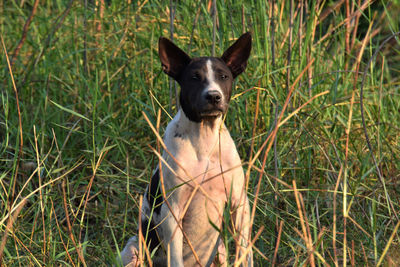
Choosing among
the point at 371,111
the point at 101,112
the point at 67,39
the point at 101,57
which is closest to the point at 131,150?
the point at 101,112

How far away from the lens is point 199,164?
3445mm

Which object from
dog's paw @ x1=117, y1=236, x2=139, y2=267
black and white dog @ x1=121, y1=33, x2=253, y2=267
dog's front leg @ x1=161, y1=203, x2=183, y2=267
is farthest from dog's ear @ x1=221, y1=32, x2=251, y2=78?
dog's paw @ x1=117, y1=236, x2=139, y2=267

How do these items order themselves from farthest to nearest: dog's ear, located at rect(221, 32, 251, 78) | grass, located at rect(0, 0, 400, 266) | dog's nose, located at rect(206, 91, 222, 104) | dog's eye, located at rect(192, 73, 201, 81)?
grass, located at rect(0, 0, 400, 266)
dog's ear, located at rect(221, 32, 251, 78)
dog's eye, located at rect(192, 73, 201, 81)
dog's nose, located at rect(206, 91, 222, 104)

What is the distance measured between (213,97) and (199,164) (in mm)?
396

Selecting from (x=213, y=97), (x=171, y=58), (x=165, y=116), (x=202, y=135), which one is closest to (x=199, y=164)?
(x=202, y=135)

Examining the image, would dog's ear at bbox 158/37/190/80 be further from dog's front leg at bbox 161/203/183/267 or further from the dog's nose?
dog's front leg at bbox 161/203/183/267

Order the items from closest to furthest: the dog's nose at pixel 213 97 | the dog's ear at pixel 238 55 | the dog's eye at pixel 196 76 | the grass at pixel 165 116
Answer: the dog's nose at pixel 213 97
the dog's eye at pixel 196 76
the dog's ear at pixel 238 55
the grass at pixel 165 116

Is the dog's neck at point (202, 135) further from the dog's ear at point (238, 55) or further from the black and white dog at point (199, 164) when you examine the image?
the dog's ear at point (238, 55)

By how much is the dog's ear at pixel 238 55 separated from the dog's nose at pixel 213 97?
0.40 metres

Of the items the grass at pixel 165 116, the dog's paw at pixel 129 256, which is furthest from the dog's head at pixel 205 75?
the dog's paw at pixel 129 256

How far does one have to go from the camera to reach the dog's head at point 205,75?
3.34 m

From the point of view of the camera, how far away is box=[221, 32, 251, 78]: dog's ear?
3.59 meters

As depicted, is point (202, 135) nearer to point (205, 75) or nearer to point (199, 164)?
point (199, 164)

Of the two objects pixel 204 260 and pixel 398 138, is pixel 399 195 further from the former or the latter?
pixel 204 260
